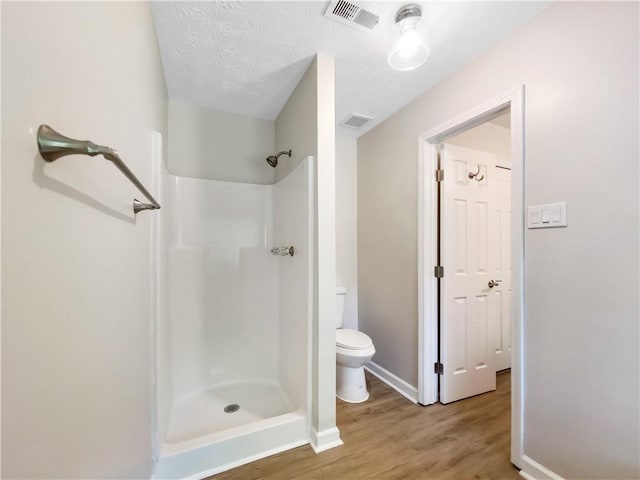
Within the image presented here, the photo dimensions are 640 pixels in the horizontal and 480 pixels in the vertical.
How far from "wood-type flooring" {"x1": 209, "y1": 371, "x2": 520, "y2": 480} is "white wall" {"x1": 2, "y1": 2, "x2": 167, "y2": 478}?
793mm

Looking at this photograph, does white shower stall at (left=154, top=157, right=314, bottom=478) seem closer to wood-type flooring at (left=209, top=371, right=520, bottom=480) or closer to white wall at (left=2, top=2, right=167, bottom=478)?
wood-type flooring at (left=209, top=371, right=520, bottom=480)

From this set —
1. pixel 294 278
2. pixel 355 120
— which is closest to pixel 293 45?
pixel 355 120

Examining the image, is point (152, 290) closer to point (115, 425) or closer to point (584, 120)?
point (115, 425)

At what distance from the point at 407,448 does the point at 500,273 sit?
157cm

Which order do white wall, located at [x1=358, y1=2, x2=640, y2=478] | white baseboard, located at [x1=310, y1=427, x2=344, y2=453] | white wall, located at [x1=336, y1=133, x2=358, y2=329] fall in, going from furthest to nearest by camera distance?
1. white wall, located at [x1=336, y1=133, x2=358, y2=329]
2. white baseboard, located at [x1=310, y1=427, x2=344, y2=453]
3. white wall, located at [x1=358, y1=2, x2=640, y2=478]

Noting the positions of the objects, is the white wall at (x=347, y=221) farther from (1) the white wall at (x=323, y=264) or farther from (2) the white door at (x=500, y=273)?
(2) the white door at (x=500, y=273)

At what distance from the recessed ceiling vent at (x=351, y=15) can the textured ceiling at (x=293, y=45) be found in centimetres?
3

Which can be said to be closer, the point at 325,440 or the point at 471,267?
the point at 325,440

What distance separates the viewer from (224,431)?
141 cm

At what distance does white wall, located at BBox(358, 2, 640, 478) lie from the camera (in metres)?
0.98

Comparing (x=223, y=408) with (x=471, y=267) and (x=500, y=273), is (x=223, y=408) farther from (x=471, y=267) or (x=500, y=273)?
(x=500, y=273)

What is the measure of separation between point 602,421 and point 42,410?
1.79 meters

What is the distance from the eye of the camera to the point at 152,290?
125cm

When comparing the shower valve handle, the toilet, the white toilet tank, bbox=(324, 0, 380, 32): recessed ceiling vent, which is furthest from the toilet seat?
bbox=(324, 0, 380, 32): recessed ceiling vent
